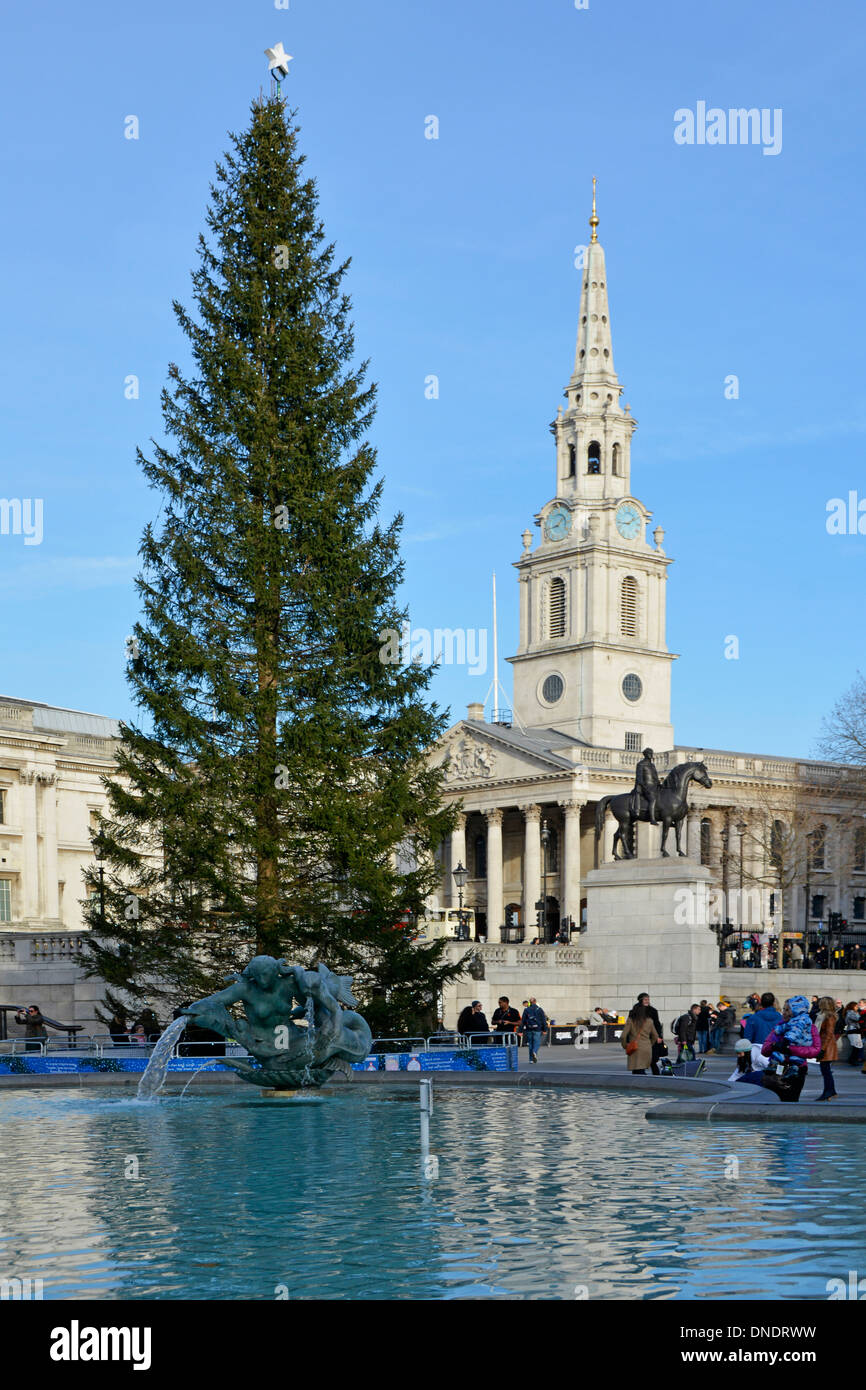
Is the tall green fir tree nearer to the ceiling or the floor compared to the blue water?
nearer to the ceiling

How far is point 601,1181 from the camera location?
13.1 meters

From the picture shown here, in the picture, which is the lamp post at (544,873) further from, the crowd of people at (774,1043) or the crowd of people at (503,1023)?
the crowd of people at (774,1043)

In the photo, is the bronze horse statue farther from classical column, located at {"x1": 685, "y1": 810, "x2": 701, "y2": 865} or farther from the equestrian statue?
classical column, located at {"x1": 685, "y1": 810, "x2": 701, "y2": 865}

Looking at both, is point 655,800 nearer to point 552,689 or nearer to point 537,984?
point 537,984

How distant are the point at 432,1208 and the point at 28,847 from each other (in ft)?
215

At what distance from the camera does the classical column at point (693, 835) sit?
91.2m

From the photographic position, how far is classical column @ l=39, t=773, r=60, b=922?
75.6 meters

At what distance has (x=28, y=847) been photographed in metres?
74.8

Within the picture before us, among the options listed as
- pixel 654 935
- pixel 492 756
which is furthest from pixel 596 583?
pixel 654 935

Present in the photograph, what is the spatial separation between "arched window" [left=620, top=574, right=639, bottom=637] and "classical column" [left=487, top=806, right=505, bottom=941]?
45.4ft

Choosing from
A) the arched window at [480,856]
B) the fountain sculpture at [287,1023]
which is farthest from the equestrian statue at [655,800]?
the arched window at [480,856]

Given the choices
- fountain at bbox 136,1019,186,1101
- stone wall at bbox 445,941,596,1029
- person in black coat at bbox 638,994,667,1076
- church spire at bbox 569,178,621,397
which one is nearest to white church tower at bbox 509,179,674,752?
church spire at bbox 569,178,621,397

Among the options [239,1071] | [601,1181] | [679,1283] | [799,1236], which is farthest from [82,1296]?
[239,1071]

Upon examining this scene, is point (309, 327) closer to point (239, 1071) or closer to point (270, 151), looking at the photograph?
point (270, 151)
